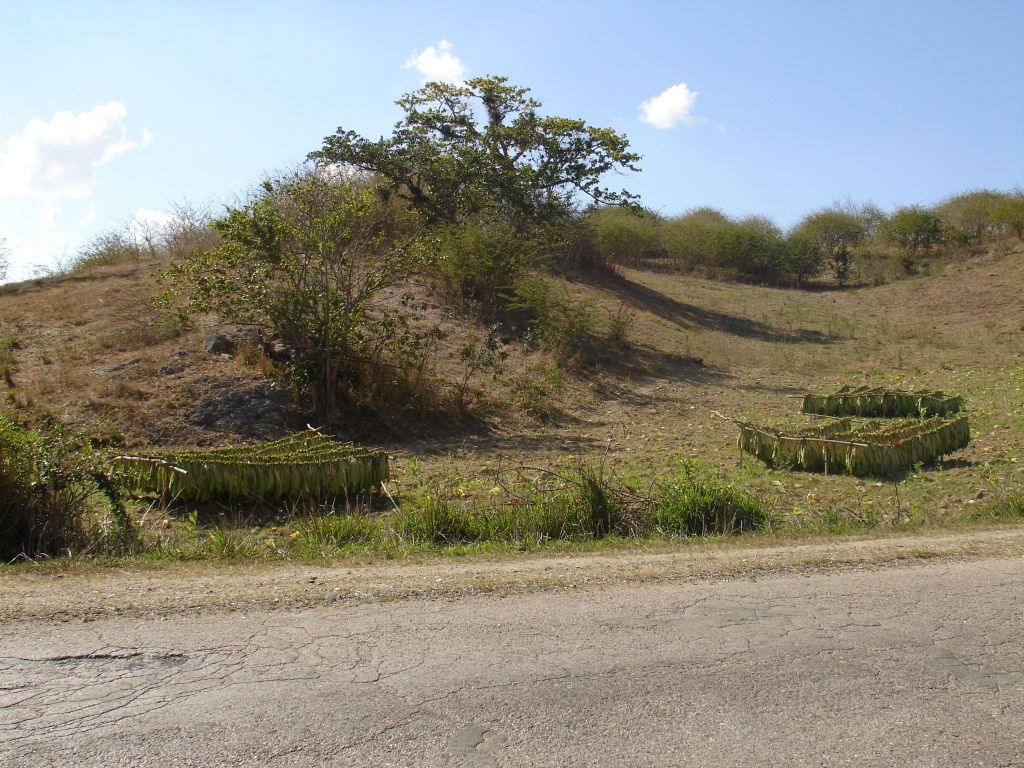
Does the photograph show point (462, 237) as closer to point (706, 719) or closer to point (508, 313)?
point (508, 313)

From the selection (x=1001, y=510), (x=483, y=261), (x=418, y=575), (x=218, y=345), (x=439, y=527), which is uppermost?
(x=483, y=261)

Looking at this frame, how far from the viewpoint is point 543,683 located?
3.99 metres

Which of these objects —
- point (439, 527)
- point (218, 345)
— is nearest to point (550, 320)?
point (218, 345)

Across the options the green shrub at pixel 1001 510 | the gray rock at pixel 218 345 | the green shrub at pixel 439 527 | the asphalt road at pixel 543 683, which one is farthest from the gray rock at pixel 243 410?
the green shrub at pixel 1001 510

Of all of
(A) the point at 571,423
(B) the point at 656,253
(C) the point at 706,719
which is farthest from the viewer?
(B) the point at 656,253

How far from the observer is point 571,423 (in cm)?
1545

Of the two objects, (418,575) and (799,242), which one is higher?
(799,242)

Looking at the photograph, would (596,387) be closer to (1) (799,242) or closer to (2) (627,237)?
(2) (627,237)

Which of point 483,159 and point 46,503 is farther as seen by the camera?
point 483,159

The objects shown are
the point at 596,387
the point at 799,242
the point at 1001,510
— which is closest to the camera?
A: the point at 1001,510

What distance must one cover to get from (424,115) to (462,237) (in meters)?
7.02

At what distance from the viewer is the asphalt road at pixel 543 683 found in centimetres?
345

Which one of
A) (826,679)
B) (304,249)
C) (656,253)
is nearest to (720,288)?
(656,253)

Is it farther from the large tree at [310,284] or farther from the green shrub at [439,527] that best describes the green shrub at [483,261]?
the green shrub at [439,527]
